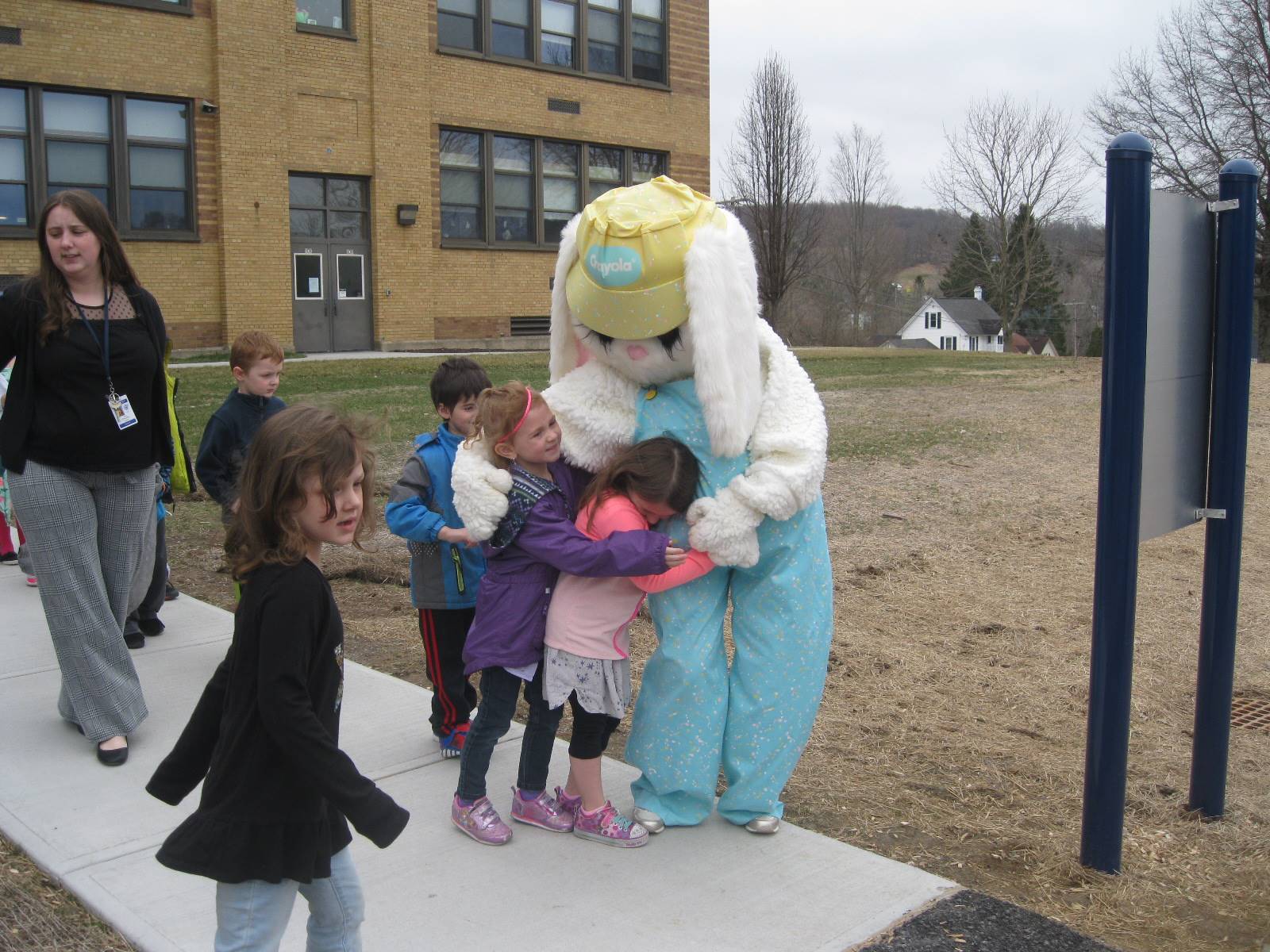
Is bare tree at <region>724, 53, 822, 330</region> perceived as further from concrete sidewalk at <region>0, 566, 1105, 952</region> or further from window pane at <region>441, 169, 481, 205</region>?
concrete sidewalk at <region>0, 566, 1105, 952</region>

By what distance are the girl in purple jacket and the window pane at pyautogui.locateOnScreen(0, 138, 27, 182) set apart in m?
17.4

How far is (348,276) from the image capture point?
69.5ft

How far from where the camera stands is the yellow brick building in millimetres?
17953

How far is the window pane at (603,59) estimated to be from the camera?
909 inches

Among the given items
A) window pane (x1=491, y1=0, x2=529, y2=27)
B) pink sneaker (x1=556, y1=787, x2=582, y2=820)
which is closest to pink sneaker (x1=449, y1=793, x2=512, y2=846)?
pink sneaker (x1=556, y1=787, x2=582, y2=820)

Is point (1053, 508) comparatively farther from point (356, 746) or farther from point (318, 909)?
point (318, 909)

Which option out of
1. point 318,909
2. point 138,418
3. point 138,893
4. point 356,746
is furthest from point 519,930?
point 138,418

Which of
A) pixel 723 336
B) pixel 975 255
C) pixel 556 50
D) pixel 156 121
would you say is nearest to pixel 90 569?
pixel 723 336

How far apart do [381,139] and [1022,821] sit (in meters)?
19.1

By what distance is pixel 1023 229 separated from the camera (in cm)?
4266

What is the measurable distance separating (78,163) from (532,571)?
17.8 meters

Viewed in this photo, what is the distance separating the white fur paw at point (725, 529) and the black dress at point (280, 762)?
1193mm

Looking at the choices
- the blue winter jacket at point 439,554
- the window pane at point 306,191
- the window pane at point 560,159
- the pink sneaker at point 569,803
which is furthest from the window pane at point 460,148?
the pink sneaker at point 569,803

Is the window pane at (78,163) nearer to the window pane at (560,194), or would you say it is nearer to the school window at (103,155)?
the school window at (103,155)
